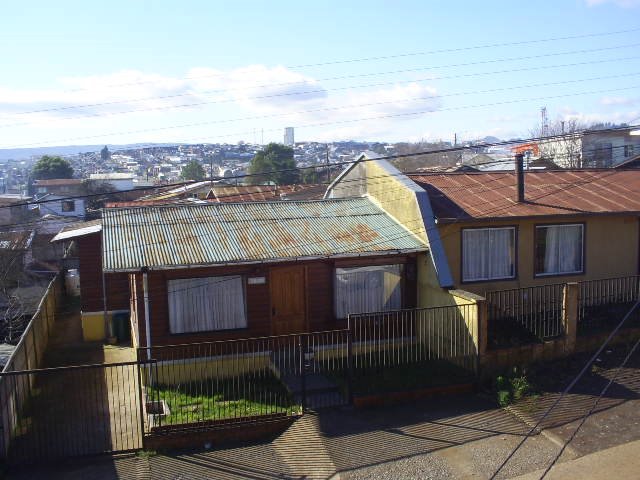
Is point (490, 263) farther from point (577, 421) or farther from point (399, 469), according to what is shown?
point (399, 469)

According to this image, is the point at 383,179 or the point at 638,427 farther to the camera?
the point at 383,179

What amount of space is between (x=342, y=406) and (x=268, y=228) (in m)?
5.18

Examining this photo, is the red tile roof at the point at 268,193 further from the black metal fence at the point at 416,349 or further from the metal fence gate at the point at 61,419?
the metal fence gate at the point at 61,419

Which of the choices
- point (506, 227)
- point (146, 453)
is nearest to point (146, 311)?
point (146, 453)

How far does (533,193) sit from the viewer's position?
1695 centimetres

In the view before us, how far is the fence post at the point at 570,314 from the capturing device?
13.4 metres

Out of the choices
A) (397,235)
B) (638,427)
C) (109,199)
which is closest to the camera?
(638,427)

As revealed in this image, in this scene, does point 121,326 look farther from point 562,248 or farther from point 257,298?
point 562,248

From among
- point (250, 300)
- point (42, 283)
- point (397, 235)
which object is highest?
point (397, 235)

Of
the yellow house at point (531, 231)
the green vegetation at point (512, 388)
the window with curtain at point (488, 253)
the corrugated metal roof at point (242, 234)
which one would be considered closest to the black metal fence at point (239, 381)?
the corrugated metal roof at point (242, 234)

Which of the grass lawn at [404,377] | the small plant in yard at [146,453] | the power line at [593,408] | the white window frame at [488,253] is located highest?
the white window frame at [488,253]

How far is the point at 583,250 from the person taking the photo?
1645 centimetres

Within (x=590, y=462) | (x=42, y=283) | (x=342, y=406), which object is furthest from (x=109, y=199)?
(x=590, y=462)

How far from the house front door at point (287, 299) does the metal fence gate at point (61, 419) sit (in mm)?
3614
